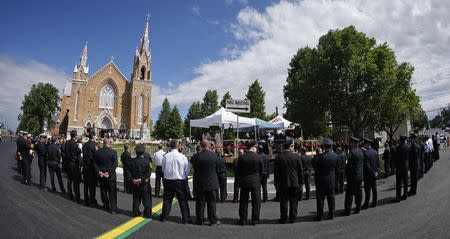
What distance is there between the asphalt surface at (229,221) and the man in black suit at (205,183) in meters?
0.39

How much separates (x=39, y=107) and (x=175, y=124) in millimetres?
36792

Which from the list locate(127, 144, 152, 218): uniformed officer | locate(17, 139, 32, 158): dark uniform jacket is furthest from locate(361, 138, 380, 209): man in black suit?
locate(17, 139, 32, 158): dark uniform jacket

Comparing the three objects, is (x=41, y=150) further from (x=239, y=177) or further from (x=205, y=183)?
(x=239, y=177)

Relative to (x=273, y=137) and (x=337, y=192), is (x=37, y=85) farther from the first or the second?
(x=337, y=192)

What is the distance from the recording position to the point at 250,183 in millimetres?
7293

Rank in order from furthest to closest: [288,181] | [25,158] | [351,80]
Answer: [351,80], [25,158], [288,181]

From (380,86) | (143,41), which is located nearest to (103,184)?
(380,86)

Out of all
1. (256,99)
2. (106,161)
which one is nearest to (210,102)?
(256,99)

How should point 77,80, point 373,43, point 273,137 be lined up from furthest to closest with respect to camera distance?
point 77,80 < point 373,43 < point 273,137

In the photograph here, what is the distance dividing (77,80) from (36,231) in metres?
58.0

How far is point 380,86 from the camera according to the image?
19297mm

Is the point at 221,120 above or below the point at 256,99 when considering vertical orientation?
below

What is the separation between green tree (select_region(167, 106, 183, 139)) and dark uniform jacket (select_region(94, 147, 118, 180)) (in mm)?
51891

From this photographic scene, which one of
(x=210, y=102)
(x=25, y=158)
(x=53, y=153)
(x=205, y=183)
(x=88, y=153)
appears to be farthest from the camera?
(x=210, y=102)
